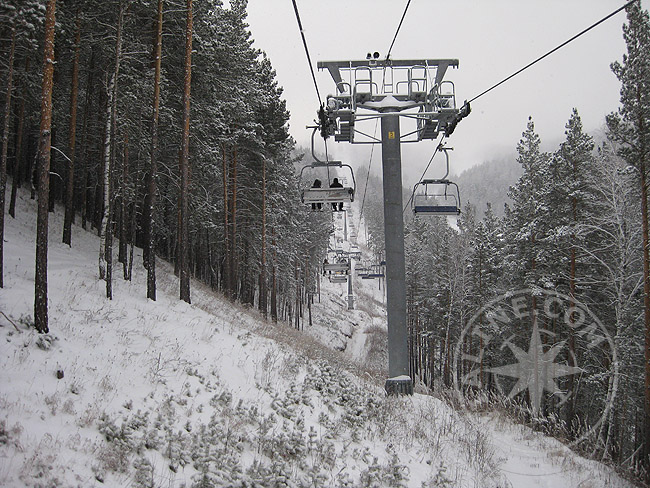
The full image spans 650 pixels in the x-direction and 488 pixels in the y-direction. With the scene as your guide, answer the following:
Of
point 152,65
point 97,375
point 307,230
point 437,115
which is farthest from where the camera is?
point 307,230

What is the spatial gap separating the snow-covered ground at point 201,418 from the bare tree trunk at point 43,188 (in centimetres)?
38

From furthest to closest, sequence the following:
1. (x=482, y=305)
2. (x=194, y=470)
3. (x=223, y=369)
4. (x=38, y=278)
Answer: (x=482, y=305), (x=223, y=369), (x=38, y=278), (x=194, y=470)

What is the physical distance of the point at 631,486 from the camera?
852 centimetres

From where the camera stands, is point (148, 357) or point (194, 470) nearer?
point (194, 470)

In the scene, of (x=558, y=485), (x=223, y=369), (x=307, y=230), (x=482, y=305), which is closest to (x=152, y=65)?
(x=223, y=369)

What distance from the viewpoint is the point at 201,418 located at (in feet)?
22.7

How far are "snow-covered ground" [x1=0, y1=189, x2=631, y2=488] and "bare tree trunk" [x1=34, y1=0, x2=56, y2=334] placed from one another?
0.38 metres

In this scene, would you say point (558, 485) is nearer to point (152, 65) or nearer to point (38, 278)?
point (38, 278)

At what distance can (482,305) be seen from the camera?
30500mm

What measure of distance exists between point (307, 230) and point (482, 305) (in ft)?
75.7

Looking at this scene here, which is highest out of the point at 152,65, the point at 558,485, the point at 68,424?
the point at 152,65

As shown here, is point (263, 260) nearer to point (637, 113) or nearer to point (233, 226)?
point (233, 226)

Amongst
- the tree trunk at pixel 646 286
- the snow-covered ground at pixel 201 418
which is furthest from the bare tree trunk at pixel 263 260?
the tree trunk at pixel 646 286

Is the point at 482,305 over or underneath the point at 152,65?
underneath
